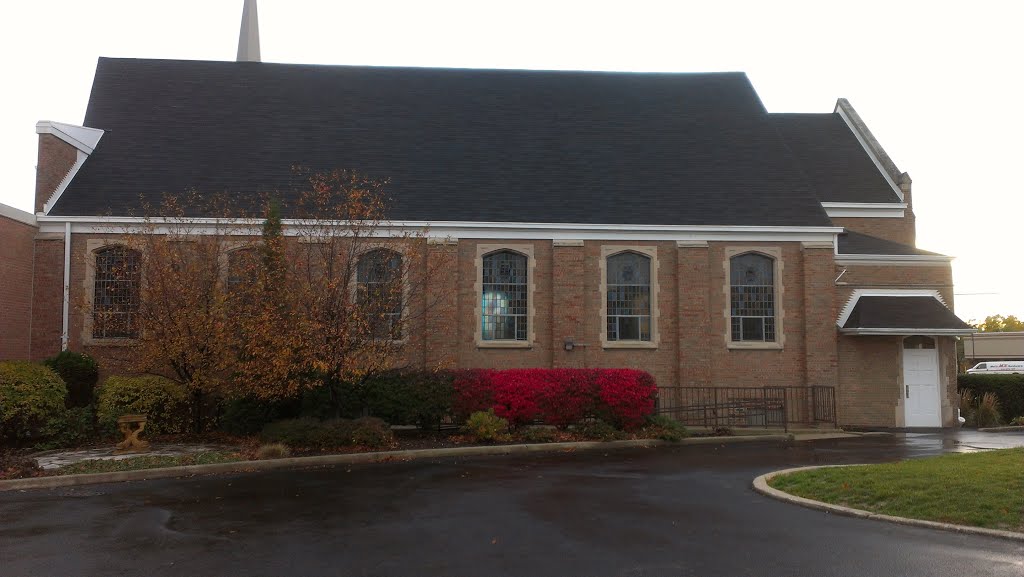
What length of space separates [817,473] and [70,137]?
73.2ft

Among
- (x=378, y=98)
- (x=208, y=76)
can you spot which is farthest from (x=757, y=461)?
(x=208, y=76)

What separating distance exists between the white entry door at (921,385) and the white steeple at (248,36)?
33292 millimetres

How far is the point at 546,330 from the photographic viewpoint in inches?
961

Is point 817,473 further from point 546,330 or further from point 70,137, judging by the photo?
point 70,137

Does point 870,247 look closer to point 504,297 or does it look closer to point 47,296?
point 504,297

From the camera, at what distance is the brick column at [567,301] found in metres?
24.1

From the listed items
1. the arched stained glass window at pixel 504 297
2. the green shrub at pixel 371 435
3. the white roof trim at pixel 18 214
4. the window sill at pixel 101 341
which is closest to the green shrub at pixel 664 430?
the arched stained glass window at pixel 504 297

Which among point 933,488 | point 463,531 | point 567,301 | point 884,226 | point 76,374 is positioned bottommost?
point 463,531

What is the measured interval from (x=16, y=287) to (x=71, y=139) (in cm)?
480

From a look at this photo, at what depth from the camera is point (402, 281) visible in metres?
19.1

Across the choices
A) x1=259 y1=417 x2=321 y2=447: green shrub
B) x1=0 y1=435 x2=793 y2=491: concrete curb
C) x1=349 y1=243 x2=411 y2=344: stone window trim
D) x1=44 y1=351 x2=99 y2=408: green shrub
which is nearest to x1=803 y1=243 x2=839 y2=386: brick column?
x1=0 y1=435 x2=793 y2=491: concrete curb

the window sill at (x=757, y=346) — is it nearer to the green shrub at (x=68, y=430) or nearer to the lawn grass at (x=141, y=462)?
the lawn grass at (x=141, y=462)

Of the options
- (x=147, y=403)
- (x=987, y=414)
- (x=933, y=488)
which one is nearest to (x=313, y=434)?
(x=147, y=403)

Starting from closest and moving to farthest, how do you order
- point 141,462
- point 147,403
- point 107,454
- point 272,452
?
point 141,462, point 272,452, point 107,454, point 147,403
